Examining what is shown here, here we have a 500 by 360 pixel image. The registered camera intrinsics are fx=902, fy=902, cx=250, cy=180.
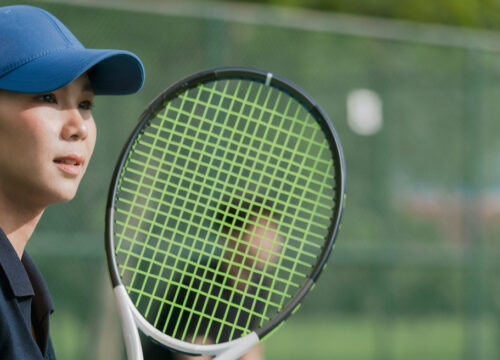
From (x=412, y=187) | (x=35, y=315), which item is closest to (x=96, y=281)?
(x=412, y=187)

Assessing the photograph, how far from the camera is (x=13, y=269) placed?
1.65 m

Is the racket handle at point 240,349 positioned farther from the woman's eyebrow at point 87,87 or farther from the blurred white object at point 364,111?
the blurred white object at point 364,111

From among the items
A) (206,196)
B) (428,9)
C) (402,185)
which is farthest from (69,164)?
(428,9)

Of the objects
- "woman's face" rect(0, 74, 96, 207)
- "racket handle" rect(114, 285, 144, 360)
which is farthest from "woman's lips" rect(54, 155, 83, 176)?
"racket handle" rect(114, 285, 144, 360)

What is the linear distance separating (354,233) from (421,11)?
519cm

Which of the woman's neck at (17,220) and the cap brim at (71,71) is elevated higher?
the cap brim at (71,71)

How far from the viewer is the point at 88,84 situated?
5.89ft

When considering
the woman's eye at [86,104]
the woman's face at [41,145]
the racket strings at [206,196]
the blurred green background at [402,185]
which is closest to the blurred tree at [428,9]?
the blurred green background at [402,185]

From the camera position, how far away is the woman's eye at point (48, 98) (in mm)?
1655

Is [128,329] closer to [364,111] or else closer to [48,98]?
[48,98]

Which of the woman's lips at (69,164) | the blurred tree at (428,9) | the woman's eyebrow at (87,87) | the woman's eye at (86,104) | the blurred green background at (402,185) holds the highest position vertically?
the blurred tree at (428,9)

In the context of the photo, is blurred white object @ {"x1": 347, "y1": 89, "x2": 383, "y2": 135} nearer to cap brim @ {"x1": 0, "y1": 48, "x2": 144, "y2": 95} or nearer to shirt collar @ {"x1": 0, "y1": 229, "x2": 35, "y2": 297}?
cap brim @ {"x1": 0, "y1": 48, "x2": 144, "y2": 95}

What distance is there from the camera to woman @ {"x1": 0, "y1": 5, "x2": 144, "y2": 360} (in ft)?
5.28

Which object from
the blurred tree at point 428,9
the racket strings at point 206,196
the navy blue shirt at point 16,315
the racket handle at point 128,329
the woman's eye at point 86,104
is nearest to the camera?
the navy blue shirt at point 16,315
